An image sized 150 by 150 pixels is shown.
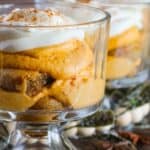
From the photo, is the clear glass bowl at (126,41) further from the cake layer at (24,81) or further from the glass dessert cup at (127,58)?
the cake layer at (24,81)

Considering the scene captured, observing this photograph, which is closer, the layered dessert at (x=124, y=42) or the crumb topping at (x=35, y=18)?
the crumb topping at (x=35, y=18)

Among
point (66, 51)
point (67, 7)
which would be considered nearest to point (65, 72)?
point (66, 51)

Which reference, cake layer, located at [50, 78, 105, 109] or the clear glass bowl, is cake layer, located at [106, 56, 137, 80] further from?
cake layer, located at [50, 78, 105, 109]

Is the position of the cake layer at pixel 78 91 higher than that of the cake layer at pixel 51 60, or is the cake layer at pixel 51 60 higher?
the cake layer at pixel 51 60

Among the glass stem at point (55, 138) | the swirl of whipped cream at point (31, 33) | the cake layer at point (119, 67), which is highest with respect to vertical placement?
the swirl of whipped cream at point (31, 33)

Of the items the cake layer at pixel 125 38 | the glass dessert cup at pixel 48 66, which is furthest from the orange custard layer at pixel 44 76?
the cake layer at pixel 125 38

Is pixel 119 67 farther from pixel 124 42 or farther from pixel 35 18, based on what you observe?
pixel 35 18

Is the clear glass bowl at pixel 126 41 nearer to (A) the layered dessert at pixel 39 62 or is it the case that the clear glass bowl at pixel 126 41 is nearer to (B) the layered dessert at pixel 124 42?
(B) the layered dessert at pixel 124 42

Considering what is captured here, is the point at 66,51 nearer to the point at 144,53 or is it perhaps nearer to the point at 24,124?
the point at 24,124
